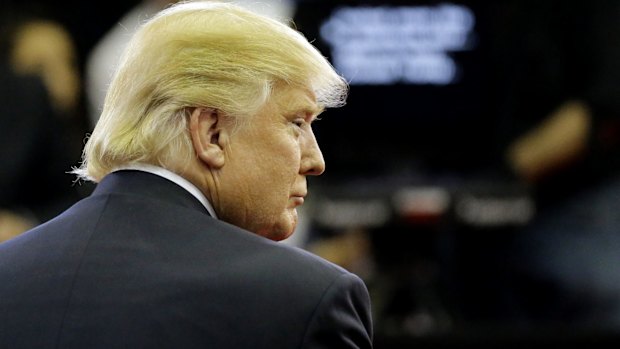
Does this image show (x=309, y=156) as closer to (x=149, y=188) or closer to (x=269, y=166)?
(x=269, y=166)

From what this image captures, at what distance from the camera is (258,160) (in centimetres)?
193

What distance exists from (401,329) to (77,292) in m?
2.90

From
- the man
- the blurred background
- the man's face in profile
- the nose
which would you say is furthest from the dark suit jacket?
the blurred background

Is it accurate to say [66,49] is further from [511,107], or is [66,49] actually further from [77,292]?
[77,292]

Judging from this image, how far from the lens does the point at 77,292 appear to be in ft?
5.68

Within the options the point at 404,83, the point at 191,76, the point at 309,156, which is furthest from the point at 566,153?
the point at 191,76

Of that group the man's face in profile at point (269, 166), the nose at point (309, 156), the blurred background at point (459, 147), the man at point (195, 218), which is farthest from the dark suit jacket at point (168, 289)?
the blurred background at point (459, 147)

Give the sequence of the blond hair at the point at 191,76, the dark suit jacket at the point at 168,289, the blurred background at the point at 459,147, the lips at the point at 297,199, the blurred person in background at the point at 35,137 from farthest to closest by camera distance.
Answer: the blurred background at the point at 459,147
the blurred person in background at the point at 35,137
the lips at the point at 297,199
the blond hair at the point at 191,76
the dark suit jacket at the point at 168,289

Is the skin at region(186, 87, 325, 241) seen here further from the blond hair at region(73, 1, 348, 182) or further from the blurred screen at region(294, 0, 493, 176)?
the blurred screen at region(294, 0, 493, 176)

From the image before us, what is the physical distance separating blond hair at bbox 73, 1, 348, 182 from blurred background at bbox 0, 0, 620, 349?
2557 mm

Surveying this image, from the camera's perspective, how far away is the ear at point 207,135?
187cm

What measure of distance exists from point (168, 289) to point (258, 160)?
0.30m

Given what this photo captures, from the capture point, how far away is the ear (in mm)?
1868

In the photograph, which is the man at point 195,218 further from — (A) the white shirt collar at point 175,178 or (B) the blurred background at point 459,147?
(B) the blurred background at point 459,147
